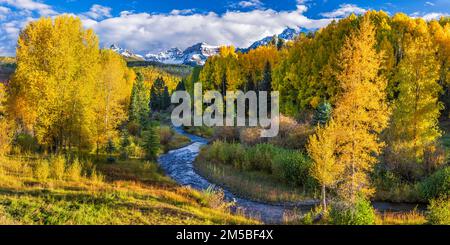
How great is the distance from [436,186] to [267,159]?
38.6 feet

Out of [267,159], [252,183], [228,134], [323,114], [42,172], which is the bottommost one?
[252,183]

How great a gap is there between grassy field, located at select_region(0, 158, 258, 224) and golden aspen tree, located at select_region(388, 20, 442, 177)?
14.2 m

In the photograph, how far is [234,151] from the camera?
97.0 feet

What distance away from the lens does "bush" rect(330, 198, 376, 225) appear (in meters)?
11.7

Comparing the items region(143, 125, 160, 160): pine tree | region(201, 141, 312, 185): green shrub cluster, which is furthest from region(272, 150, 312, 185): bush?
region(143, 125, 160, 160): pine tree

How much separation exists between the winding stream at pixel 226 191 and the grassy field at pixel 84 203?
246cm

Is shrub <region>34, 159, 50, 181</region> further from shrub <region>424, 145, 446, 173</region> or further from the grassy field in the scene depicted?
shrub <region>424, 145, 446, 173</region>

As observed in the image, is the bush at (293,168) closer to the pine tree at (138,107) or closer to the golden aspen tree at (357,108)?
the golden aspen tree at (357,108)

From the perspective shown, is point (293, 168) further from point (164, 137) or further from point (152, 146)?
point (164, 137)

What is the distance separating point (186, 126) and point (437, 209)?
4889 cm

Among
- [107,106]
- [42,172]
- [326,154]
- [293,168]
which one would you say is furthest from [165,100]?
[326,154]

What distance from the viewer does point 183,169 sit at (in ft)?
91.4
